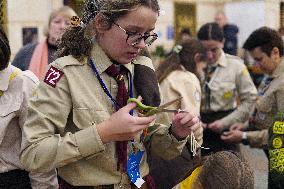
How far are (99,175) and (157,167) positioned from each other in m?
1.01

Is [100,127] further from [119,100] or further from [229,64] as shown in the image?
[229,64]

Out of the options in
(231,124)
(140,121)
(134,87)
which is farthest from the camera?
(231,124)

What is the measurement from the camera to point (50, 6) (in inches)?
364

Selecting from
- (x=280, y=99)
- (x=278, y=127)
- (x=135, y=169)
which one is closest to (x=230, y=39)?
(x=280, y=99)

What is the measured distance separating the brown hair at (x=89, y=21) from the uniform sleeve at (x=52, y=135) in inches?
6.2

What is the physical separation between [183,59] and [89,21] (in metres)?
2.63

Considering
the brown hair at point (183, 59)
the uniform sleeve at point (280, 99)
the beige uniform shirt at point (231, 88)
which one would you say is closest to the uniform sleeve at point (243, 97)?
the beige uniform shirt at point (231, 88)

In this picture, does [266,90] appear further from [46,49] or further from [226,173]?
[226,173]

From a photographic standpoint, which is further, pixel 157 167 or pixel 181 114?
pixel 157 167

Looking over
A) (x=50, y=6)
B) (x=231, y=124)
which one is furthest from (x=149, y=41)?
(x=50, y=6)

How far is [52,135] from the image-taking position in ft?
6.81

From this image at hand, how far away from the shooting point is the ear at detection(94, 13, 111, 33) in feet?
7.06

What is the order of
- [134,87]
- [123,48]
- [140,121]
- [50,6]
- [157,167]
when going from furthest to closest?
[50,6] < [157,167] < [134,87] < [123,48] < [140,121]

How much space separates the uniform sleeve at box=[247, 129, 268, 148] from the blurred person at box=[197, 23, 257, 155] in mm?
795
